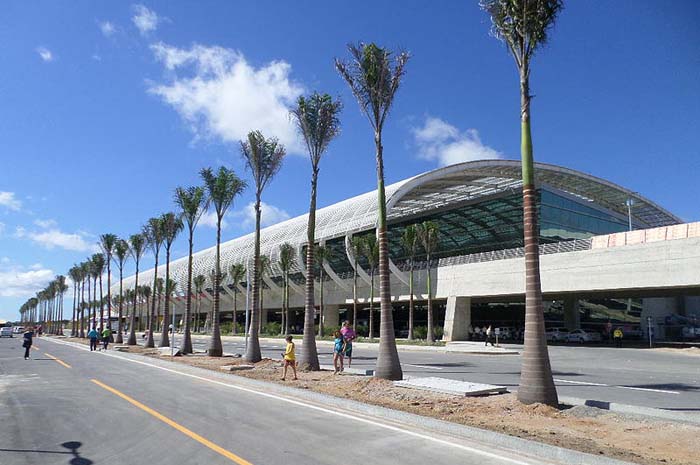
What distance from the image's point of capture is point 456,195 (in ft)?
199

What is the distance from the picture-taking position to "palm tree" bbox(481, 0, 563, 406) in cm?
1119

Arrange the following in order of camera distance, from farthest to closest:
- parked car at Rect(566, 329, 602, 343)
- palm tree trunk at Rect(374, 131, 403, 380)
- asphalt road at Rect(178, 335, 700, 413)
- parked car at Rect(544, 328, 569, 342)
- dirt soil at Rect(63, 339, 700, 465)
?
1. parked car at Rect(544, 328, 569, 342)
2. parked car at Rect(566, 329, 602, 343)
3. palm tree trunk at Rect(374, 131, 403, 380)
4. asphalt road at Rect(178, 335, 700, 413)
5. dirt soil at Rect(63, 339, 700, 465)

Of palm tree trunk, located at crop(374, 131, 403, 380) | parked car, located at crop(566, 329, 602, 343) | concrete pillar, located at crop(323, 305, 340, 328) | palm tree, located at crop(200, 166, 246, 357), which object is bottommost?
A: parked car, located at crop(566, 329, 602, 343)

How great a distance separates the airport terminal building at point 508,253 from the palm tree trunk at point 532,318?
25.7 m

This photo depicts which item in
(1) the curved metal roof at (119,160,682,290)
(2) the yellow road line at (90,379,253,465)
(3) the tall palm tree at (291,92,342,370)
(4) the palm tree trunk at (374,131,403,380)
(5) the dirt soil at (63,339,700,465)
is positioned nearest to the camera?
(2) the yellow road line at (90,379,253,465)

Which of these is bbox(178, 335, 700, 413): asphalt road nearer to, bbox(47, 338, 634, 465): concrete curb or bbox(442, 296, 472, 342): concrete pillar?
bbox(47, 338, 634, 465): concrete curb

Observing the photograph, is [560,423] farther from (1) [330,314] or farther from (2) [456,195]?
(1) [330,314]

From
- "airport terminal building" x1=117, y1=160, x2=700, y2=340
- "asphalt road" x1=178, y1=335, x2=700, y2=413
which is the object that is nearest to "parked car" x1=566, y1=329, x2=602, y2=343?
"airport terminal building" x1=117, y1=160, x2=700, y2=340

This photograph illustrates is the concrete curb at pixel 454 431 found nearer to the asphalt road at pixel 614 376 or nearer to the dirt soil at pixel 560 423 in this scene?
the dirt soil at pixel 560 423

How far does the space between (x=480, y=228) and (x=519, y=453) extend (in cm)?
6038

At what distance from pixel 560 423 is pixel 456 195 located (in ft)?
170

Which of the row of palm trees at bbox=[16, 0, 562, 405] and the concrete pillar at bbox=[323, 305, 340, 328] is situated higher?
the row of palm trees at bbox=[16, 0, 562, 405]

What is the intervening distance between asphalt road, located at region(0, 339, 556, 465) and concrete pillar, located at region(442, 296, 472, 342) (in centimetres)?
3400

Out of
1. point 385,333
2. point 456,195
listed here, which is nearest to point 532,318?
point 385,333
